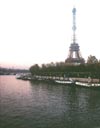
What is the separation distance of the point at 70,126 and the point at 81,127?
39.1 inches

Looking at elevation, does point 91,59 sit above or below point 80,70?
above

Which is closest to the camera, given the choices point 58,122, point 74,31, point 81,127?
point 81,127

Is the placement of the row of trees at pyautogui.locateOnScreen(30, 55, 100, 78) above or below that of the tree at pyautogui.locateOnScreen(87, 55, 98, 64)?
below

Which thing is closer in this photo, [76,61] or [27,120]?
[27,120]

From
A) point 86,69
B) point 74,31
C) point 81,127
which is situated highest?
point 74,31

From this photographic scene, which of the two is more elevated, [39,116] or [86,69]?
[86,69]

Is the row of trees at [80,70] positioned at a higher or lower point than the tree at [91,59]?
lower

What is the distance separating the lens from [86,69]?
9044 cm

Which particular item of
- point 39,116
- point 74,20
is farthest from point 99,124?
point 74,20

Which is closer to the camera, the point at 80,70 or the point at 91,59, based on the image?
the point at 80,70

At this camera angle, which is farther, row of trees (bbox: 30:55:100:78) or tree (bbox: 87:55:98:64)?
tree (bbox: 87:55:98:64)

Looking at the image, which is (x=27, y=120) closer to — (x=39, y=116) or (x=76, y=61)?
(x=39, y=116)

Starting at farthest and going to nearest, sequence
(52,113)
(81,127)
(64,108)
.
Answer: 1. (64,108)
2. (52,113)
3. (81,127)

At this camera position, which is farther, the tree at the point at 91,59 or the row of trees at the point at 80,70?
the tree at the point at 91,59
